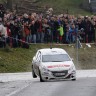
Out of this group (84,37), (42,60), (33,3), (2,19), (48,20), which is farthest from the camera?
(33,3)

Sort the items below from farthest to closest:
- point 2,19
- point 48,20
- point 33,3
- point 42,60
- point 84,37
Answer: point 33,3, point 84,37, point 48,20, point 2,19, point 42,60

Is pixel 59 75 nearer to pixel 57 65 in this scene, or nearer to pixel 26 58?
pixel 57 65

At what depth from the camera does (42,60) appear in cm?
3300

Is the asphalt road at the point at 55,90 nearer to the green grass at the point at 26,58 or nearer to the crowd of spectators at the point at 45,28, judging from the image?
the crowd of spectators at the point at 45,28

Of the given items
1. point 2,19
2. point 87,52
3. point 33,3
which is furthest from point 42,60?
point 33,3

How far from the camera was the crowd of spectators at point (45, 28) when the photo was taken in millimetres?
40594

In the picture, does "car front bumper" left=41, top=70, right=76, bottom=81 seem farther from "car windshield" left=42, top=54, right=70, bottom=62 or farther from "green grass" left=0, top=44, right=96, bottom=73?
"green grass" left=0, top=44, right=96, bottom=73

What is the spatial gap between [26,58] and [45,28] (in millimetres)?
2824

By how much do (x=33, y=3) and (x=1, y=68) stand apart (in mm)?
17596

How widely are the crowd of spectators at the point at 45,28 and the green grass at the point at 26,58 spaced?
0.80 m

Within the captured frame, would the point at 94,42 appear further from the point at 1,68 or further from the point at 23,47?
the point at 1,68

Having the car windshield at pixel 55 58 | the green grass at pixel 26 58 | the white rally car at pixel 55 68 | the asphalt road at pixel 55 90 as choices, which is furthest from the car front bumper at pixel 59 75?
the green grass at pixel 26 58

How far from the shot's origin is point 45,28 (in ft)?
142

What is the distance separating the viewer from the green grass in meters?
42.3
